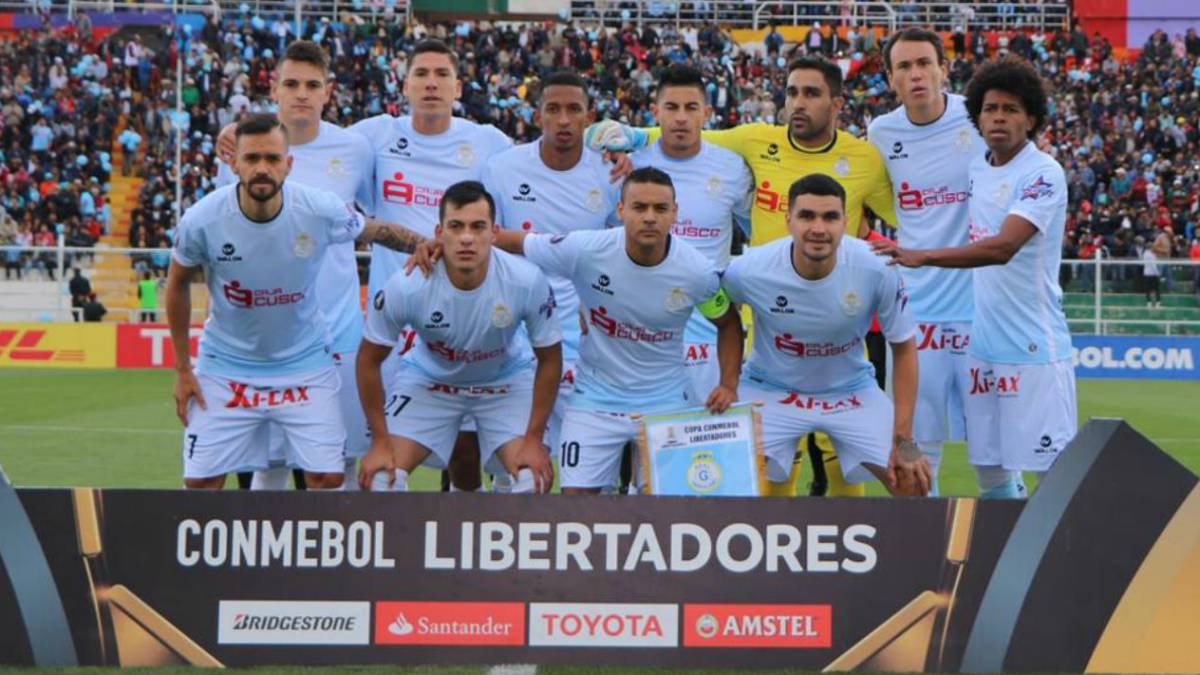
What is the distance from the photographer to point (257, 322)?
23.0ft

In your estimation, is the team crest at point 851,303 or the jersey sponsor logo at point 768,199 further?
the jersey sponsor logo at point 768,199

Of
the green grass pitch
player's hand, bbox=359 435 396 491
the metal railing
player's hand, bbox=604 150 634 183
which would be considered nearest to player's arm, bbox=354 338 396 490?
player's hand, bbox=359 435 396 491

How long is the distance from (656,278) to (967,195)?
176 centimetres

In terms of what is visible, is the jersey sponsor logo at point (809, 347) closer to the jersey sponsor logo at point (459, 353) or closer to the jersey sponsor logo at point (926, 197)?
the jersey sponsor logo at point (926, 197)

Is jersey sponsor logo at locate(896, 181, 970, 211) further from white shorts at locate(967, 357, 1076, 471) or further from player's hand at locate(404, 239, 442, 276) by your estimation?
player's hand at locate(404, 239, 442, 276)

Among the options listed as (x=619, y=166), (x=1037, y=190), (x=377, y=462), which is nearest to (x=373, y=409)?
(x=377, y=462)

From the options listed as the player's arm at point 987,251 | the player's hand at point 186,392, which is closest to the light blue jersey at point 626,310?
the player's arm at point 987,251

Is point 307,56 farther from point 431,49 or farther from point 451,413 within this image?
point 451,413

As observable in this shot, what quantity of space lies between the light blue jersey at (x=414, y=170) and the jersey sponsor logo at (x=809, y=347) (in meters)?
1.95

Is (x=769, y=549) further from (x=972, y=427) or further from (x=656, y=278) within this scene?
(x=972, y=427)

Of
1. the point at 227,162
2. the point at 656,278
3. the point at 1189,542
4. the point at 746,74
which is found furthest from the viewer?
the point at 746,74

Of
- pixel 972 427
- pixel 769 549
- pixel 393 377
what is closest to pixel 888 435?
pixel 972 427

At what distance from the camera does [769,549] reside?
17.3 ft

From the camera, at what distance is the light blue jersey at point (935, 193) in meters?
7.63
